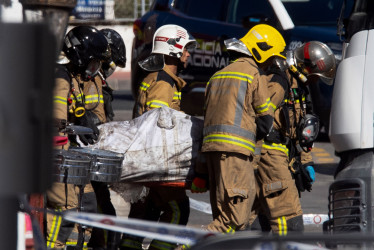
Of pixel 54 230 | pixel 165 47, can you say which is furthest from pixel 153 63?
pixel 54 230

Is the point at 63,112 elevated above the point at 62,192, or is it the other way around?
the point at 63,112

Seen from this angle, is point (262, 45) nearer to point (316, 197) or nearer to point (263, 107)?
point (263, 107)

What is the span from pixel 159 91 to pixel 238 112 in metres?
0.91

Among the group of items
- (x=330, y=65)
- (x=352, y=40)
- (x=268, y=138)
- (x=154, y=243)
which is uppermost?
(x=352, y=40)

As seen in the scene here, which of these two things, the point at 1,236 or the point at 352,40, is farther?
the point at 352,40

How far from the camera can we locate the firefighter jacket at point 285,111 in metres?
5.84

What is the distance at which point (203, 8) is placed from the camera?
34.7 feet

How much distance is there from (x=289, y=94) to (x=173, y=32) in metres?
1.00

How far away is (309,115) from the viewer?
20.1ft

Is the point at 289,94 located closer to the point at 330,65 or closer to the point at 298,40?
the point at 330,65

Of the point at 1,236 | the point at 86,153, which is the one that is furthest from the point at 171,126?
the point at 1,236

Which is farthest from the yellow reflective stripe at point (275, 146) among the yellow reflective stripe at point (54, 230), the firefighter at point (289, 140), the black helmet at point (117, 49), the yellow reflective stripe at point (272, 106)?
the black helmet at point (117, 49)

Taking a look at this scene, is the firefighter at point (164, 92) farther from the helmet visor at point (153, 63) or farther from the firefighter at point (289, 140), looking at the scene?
the firefighter at point (289, 140)

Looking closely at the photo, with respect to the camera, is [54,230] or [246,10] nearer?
[54,230]
